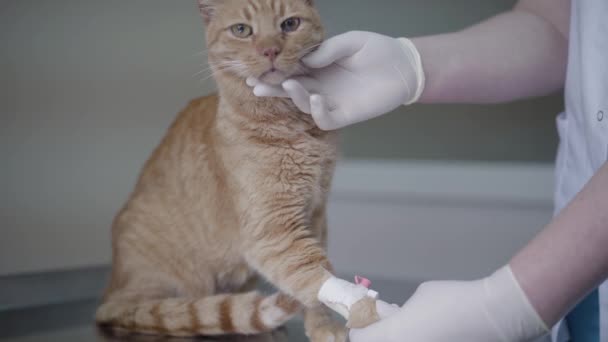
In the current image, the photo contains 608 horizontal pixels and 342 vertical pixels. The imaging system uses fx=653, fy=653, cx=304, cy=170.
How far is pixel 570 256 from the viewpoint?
3.12 feet

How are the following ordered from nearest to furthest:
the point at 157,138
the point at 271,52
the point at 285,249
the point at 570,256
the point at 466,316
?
the point at 570,256, the point at 466,316, the point at 271,52, the point at 285,249, the point at 157,138

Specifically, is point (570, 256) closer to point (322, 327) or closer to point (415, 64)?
point (322, 327)

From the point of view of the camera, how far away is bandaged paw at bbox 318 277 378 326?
1.14 m

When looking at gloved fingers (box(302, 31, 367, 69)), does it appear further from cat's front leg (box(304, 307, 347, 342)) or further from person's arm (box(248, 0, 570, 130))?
cat's front leg (box(304, 307, 347, 342))

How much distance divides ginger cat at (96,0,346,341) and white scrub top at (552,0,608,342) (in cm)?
53

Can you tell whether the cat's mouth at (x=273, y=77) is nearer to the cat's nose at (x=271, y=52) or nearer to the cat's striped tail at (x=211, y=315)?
the cat's nose at (x=271, y=52)

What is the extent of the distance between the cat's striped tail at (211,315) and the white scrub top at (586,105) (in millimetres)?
619

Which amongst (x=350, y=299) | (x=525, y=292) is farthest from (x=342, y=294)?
(x=525, y=292)

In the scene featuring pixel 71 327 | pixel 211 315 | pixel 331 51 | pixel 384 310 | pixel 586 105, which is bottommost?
pixel 71 327

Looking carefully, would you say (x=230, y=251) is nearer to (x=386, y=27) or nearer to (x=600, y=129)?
(x=600, y=129)

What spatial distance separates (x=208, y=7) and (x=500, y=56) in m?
0.71

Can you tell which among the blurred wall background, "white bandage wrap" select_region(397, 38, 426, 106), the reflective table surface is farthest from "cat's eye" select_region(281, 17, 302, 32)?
the blurred wall background

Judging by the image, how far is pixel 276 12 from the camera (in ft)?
4.55

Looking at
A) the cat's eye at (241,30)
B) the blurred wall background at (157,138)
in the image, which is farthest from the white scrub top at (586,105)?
the blurred wall background at (157,138)
